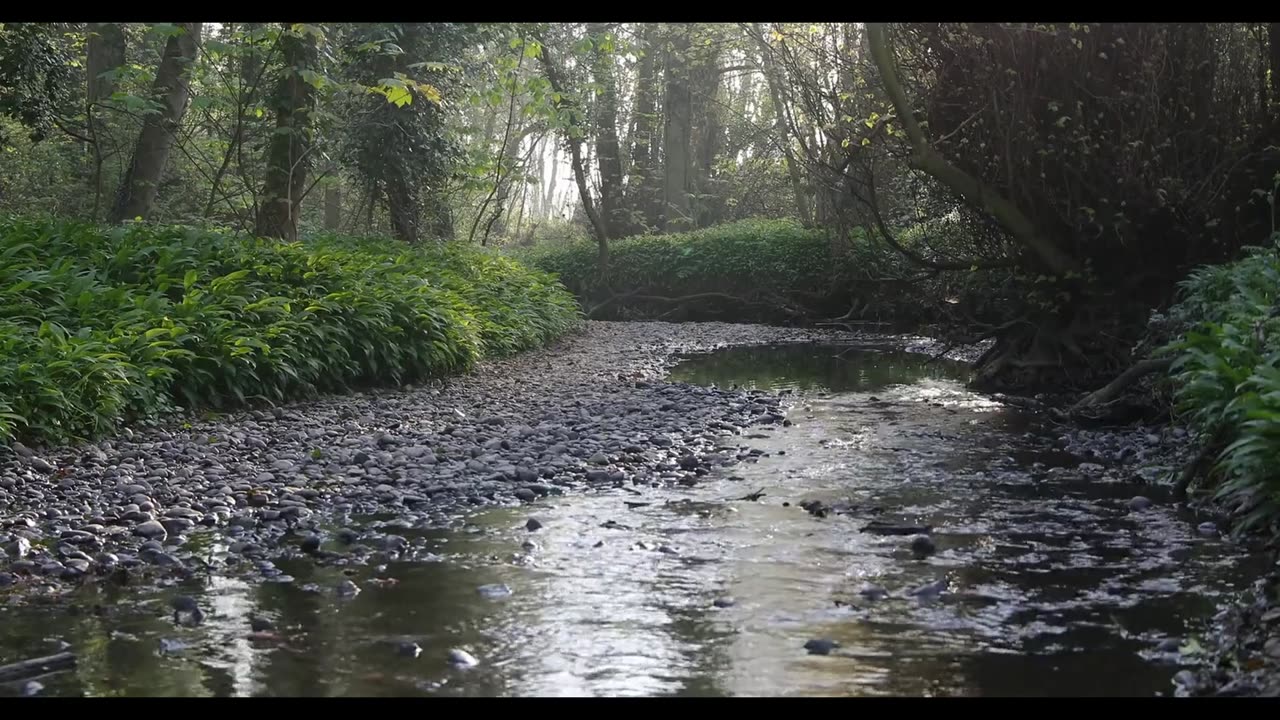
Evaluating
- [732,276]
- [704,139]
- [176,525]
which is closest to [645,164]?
[704,139]

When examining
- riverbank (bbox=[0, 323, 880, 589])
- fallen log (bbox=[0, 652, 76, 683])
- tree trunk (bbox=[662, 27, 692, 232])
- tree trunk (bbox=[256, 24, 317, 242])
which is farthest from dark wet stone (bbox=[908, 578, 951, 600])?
tree trunk (bbox=[662, 27, 692, 232])

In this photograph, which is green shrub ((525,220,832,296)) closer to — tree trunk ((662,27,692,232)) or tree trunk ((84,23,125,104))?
tree trunk ((662,27,692,232))

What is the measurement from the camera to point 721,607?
454 cm

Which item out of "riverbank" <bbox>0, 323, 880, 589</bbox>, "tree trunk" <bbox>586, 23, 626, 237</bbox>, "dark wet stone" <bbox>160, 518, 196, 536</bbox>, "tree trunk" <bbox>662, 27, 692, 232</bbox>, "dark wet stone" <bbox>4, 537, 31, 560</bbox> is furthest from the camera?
"tree trunk" <bbox>586, 23, 626, 237</bbox>

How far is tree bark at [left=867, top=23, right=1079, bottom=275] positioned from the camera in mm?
10750

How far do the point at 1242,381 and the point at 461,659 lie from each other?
4.55m

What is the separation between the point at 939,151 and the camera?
11.7m

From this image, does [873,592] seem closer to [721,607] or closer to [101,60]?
[721,607]

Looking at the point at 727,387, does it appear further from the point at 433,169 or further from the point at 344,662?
the point at 344,662

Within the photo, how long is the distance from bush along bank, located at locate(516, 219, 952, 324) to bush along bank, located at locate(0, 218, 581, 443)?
9483mm

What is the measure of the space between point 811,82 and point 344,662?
11.2m

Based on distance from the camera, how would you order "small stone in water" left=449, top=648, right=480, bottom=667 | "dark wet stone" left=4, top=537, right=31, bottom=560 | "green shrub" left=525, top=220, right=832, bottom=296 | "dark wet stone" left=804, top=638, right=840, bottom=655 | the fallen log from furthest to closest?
"green shrub" left=525, top=220, right=832, bottom=296
"dark wet stone" left=4, top=537, right=31, bottom=560
"dark wet stone" left=804, top=638, right=840, bottom=655
"small stone in water" left=449, top=648, right=480, bottom=667
the fallen log

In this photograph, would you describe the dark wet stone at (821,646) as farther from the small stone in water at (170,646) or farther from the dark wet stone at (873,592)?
the small stone in water at (170,646)
